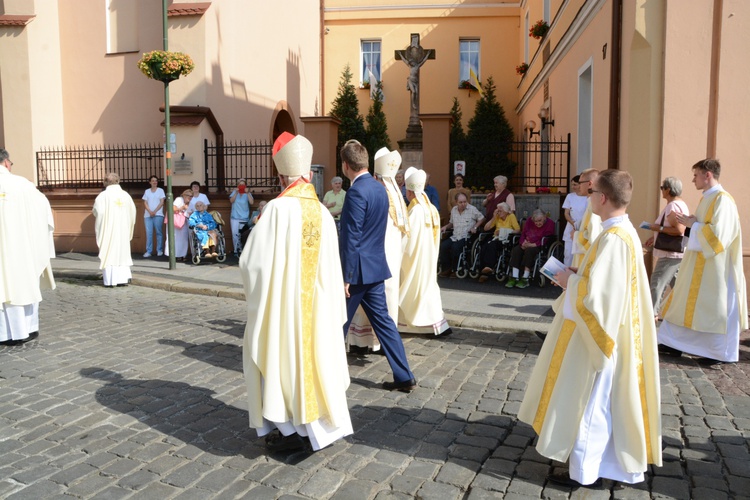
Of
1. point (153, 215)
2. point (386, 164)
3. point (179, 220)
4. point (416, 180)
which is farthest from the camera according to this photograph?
point (153, 215)

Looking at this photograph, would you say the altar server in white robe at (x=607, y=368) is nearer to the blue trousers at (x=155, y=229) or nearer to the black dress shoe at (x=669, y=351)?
the black dress shoe at (x=669, y=351)

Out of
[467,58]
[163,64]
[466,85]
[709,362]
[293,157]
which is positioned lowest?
[709,362]

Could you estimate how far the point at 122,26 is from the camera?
17375mm

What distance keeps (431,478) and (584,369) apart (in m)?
1.09

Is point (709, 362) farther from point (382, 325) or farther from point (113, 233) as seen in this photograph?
point (113, 233)

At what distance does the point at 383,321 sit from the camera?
5.63 meters

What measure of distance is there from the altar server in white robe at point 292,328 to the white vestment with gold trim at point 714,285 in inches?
155

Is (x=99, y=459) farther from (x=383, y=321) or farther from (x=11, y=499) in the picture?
(x=383, y=321)

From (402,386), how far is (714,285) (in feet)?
10.6

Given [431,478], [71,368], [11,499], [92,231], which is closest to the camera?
[11,499]

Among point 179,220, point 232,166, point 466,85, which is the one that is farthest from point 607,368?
point 466,85

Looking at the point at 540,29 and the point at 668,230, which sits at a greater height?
the point at 540,29

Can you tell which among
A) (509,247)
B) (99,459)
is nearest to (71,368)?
(99,459)

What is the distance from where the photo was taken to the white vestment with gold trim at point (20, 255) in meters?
7.31
